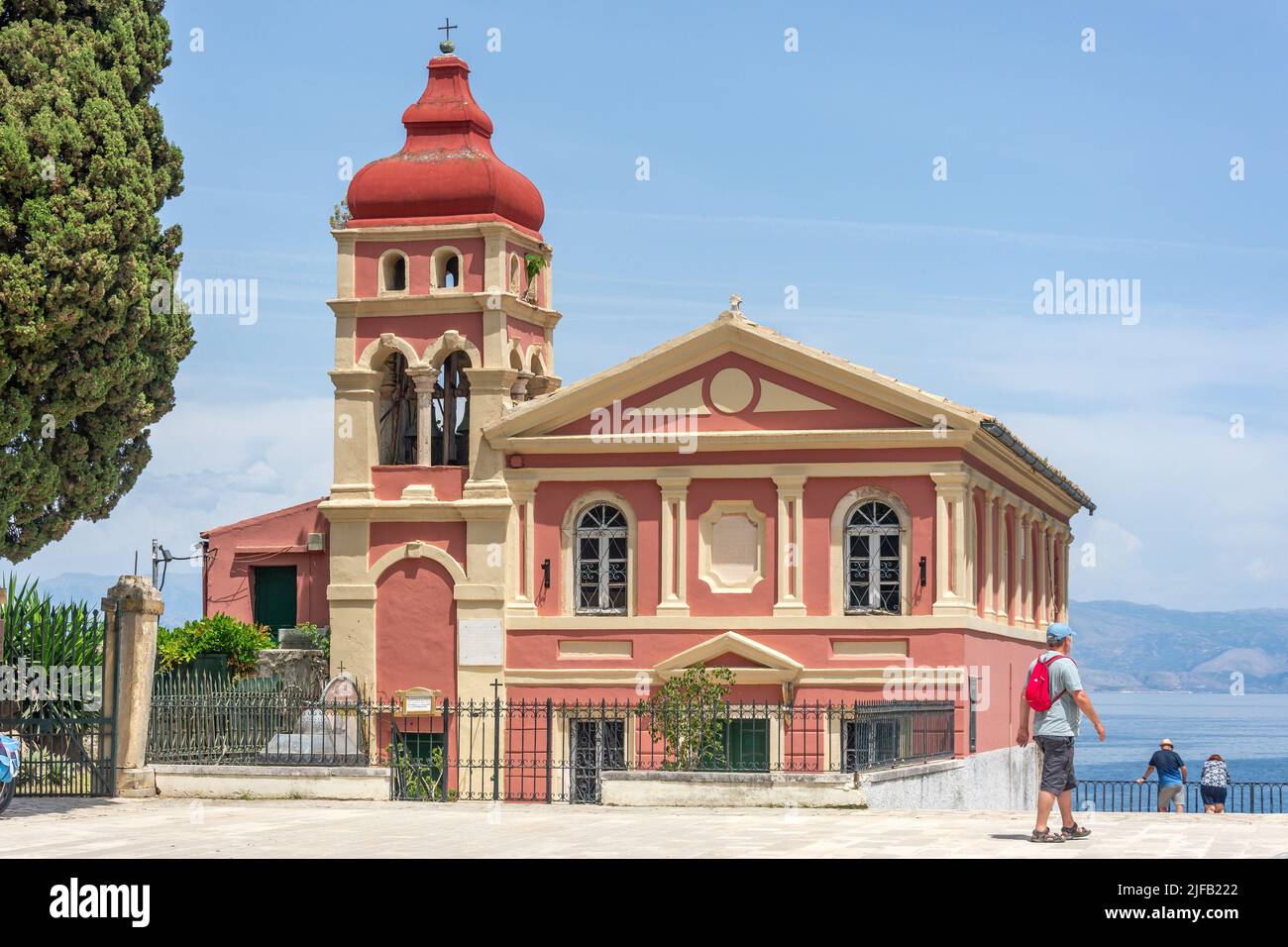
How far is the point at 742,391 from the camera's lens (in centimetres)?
3278

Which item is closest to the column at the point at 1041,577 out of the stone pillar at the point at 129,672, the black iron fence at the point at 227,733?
the black iron fence at the point at 227,733

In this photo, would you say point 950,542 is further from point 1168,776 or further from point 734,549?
point 1168,776

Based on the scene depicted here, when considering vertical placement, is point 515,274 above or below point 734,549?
above

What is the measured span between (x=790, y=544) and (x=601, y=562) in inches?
128

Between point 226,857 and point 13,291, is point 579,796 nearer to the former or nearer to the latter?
point 13,291

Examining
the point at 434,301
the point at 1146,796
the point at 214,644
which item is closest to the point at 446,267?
the point at 434,301

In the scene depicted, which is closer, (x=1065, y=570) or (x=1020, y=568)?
(x=1020, y=568)

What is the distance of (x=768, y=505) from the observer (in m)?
32.7

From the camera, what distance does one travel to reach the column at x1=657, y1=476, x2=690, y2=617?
108 feet

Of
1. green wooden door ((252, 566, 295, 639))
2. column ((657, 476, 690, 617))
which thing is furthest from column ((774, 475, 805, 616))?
green wooden door ((252, 566, 295, 639))

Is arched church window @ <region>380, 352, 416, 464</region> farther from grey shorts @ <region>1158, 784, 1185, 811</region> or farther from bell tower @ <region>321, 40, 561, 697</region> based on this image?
grey shorts @ <region>1158, 784, 1185, 811</region>

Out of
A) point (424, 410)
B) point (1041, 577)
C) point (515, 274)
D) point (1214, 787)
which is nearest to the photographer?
point (1214, 787)

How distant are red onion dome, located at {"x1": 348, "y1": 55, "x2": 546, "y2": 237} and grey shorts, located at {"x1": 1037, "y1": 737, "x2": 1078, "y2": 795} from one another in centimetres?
1962
